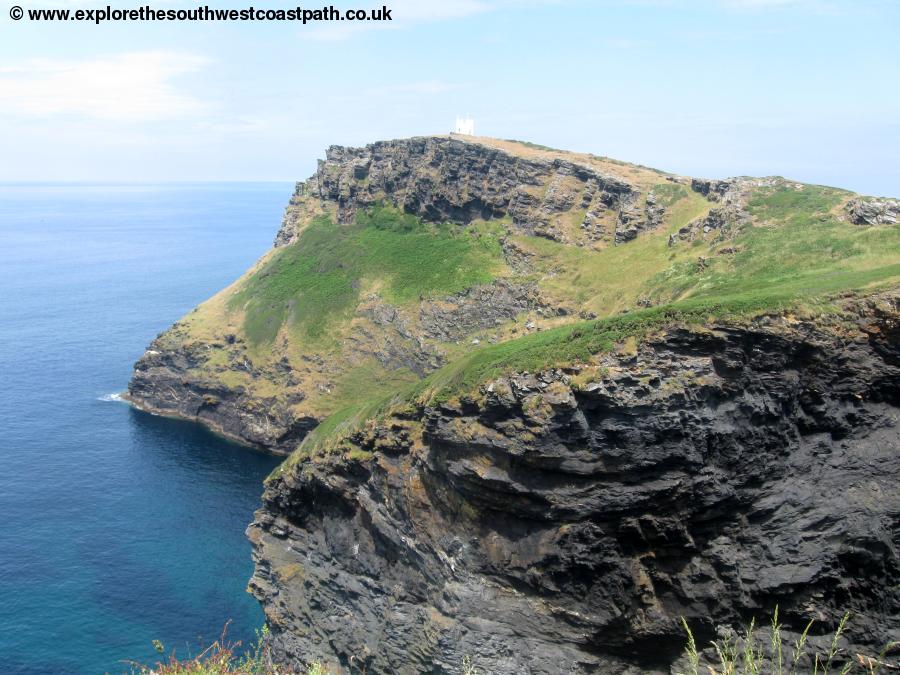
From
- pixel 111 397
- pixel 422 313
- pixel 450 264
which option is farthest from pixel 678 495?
A: pixel 111 397

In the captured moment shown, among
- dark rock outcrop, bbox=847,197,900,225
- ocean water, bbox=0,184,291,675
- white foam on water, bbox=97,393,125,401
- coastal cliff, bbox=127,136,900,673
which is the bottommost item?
ocean water, bbox=0,184,291,675

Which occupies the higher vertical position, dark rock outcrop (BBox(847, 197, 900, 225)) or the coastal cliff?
dark rock outcrop (BBox(847, 197, 900, 225))

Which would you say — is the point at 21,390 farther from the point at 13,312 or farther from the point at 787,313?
the point at 787,313

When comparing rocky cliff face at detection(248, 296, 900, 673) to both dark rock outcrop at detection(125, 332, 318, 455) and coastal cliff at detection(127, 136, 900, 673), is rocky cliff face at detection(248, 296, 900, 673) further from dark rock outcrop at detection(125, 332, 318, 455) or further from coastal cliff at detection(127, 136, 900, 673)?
dark rock outcrop at detection(125, 332, 318, 455)

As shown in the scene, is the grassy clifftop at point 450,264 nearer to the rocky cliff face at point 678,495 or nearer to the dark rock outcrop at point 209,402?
the dark rock outcrop at point 209,402

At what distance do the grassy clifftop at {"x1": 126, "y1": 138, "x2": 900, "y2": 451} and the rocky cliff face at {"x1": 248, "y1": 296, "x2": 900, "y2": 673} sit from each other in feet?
87.5

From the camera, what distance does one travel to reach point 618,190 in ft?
340

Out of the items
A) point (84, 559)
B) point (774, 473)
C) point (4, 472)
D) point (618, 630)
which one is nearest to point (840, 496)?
point (774, 473)

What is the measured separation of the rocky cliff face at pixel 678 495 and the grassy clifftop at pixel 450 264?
2666 cm

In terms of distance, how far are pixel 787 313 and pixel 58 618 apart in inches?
2348

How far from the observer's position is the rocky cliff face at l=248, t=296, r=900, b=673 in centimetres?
3803

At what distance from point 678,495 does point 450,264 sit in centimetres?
7500

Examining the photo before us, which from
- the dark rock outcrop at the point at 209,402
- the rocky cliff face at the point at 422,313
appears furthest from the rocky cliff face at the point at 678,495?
the dark rock outcrop at the point at 209,402

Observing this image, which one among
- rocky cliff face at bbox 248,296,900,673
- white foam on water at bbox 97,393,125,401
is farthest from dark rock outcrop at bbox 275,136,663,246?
rocky cliff face at bbox 248,296,900,673
